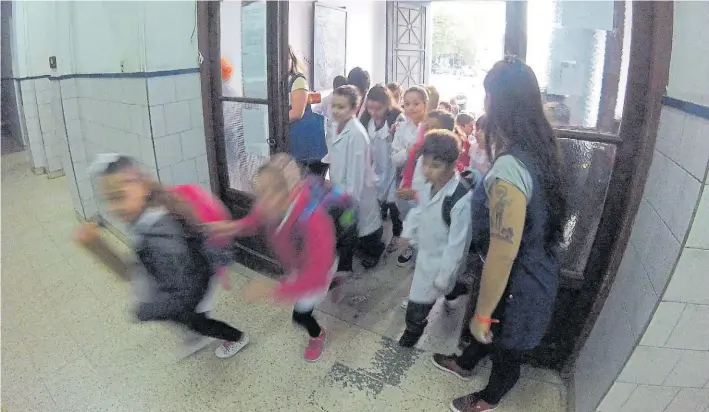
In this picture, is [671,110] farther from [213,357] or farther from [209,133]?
[209,133]

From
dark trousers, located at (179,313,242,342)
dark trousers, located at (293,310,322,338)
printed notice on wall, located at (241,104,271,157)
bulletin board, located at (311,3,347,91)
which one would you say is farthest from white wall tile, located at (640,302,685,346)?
bulletin board, located at (311,3,347,91)

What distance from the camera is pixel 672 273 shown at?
45.9 inches

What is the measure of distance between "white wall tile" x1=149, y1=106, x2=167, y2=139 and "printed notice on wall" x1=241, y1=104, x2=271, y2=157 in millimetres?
465

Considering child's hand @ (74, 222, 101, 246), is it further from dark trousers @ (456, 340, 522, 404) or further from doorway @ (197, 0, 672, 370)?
dark trousers @ (456, 340, 522, 404)

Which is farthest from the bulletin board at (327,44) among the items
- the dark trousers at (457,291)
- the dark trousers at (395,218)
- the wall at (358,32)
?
the dark trousers at (457,291)

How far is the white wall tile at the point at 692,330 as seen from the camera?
1.19 meters

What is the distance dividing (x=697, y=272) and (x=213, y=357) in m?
1.78

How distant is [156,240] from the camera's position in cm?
151

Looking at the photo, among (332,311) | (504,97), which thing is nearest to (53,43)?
(332,311)

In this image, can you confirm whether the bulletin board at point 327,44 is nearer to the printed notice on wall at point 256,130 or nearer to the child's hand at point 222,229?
the printed notice on wall at point 256,130

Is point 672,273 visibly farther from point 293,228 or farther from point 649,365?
point 293,228

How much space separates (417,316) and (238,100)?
1.49m

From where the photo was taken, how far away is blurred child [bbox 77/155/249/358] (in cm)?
151

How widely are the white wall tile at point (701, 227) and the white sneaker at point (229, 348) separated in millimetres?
1678
